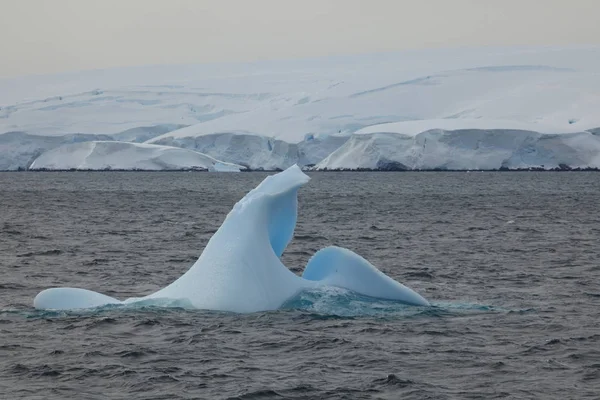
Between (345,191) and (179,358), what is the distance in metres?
47.0

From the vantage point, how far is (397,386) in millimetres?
9984

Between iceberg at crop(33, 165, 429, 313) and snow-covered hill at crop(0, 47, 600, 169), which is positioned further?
snow-covered hill at crop(0, 47, 600, 169)

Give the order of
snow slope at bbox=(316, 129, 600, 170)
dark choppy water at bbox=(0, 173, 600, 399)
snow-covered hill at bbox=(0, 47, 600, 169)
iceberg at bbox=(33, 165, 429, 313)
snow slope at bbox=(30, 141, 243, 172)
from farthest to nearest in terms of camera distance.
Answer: snow slope at bbox=(30, 141, 243, 172) < snow-covered hill at bbox=(0, 47, 600, 169) < snow slope at bbox=(316, 129, 600, 170) < iceberg at bbox=(33, 165, 429, 313) < dark choppy water at bbox=(0, 173, 600, 399)

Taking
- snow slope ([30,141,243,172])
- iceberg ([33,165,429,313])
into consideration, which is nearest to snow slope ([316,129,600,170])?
snow slope ([30,141,243,172])

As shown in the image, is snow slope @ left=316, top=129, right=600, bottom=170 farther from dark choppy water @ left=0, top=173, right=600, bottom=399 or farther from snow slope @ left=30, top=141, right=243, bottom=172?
dark choppy water @ left=0, top=173, right=600, bottom=399

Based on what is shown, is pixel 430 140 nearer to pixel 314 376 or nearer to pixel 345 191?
pixel 345 191

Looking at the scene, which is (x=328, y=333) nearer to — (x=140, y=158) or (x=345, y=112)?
(x=140, y=158)

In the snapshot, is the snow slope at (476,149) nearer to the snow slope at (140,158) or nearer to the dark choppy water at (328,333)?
the snow slope at (140,158)

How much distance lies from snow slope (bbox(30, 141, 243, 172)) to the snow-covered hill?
355cm

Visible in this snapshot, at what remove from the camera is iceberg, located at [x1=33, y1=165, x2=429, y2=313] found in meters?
13.4

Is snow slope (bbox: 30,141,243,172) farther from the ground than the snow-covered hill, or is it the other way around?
the snow-covered hill

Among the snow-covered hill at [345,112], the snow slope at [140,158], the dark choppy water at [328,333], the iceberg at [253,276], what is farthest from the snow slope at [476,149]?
the iceberg at [253,276]

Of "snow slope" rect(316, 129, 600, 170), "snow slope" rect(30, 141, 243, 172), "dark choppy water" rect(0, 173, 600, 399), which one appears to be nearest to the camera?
"dark choppy water" rect(0, 173, 600, 399)

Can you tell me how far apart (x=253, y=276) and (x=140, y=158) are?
78.4 m
